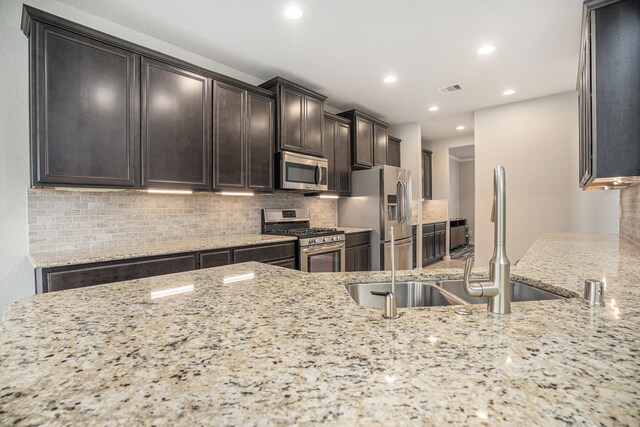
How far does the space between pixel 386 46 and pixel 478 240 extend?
3.38 metres

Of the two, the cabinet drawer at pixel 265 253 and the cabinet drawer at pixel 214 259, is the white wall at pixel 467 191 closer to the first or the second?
the cabinet drawer at pixel 265 253

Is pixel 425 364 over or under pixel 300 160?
under

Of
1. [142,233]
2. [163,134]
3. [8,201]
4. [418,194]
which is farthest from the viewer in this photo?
[418,194]

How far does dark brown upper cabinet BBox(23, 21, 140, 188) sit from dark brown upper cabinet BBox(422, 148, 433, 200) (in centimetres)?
571

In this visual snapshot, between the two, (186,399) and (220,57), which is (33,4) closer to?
(220,57)

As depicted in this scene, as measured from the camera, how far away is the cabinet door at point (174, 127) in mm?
2471

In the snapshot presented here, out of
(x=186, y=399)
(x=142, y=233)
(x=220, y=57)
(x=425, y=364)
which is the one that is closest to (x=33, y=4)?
(x=220, y=57)

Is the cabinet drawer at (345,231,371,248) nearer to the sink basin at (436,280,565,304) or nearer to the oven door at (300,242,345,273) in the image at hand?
the oven door at (300,242,345,273)

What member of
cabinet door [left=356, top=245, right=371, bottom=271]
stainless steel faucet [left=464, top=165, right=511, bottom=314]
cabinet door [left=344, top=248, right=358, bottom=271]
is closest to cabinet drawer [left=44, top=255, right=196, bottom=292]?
cabinet door [left=344, top=248, right=358, bottom=271]

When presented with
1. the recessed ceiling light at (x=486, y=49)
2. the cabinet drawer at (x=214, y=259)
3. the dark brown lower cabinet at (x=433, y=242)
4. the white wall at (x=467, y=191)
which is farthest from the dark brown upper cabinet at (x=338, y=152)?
the white wall at (x=467, y=191)

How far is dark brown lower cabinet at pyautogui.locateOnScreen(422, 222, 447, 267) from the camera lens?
19.7 ft

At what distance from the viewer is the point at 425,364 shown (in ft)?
1.89

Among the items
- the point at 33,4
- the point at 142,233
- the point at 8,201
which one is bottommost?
the point at 142,233

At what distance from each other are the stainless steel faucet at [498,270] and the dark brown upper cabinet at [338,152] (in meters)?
3.44
